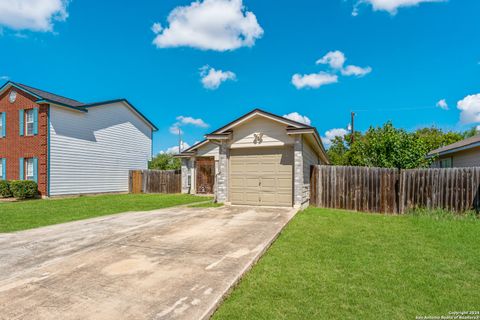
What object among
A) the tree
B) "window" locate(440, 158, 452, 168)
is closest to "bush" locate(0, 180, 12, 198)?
the tree

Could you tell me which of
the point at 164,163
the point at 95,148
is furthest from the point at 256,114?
the point at 164,163

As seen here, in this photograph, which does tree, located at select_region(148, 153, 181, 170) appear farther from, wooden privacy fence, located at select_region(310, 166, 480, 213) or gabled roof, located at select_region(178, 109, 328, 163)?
wooden privacy fence, located at select_region(310, 166, 480, 213)

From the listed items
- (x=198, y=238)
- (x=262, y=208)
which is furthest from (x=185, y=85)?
(x=198, y=238)

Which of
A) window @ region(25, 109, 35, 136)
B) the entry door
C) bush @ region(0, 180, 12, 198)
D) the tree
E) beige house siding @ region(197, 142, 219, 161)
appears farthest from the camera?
the tree

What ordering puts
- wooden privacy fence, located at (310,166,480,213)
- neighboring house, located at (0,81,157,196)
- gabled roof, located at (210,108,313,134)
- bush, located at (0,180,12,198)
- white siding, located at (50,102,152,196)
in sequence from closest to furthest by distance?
wooden privacy fence, located at (310,166,480,213), gabled roof, located at (210,108,313,134), bush, located at (0,180,12,198), neighboring house, located at (0,81,157,196), white siding, located at (50,102,152,196)

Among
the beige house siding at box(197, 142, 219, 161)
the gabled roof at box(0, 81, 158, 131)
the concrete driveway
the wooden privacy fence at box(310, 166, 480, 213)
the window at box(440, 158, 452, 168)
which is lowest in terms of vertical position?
the concrete driveway

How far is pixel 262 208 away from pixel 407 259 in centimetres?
567

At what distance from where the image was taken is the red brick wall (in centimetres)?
1581

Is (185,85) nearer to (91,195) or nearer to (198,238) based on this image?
(91,195)

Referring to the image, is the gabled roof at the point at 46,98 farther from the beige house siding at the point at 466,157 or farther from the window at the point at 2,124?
the beige house siding at the point at 466,157

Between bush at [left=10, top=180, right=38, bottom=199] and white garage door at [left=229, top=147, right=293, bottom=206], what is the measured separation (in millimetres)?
12289

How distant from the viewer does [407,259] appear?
4.79 m

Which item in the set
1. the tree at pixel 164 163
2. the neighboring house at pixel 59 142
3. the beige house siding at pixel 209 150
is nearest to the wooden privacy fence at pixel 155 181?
the neighboring house at pixel 59 142

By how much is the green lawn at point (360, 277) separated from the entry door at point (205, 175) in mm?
12912
